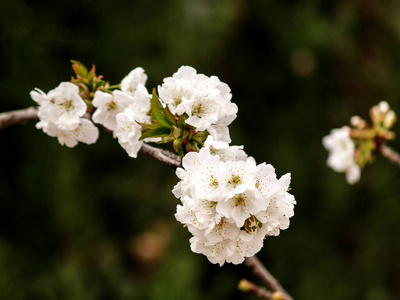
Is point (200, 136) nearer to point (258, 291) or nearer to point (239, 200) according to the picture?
point (239, 200)

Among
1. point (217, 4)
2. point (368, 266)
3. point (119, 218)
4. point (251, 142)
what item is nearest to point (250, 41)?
point (217, 4)

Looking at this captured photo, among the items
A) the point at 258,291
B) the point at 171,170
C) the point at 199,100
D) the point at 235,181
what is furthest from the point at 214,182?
the point at 171,170

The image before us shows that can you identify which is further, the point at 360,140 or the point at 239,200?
the point at 360,140

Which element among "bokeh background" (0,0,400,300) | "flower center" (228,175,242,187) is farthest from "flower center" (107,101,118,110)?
"bokeh background" (0,0,400,300)

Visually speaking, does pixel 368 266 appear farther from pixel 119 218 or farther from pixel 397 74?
pixel 119 218

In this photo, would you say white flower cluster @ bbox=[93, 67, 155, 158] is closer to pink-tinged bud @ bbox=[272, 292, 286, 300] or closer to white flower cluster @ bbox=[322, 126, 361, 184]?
pink-tinged bud @ bbox=[272, 292, 286, 300]

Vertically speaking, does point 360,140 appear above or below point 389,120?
below
